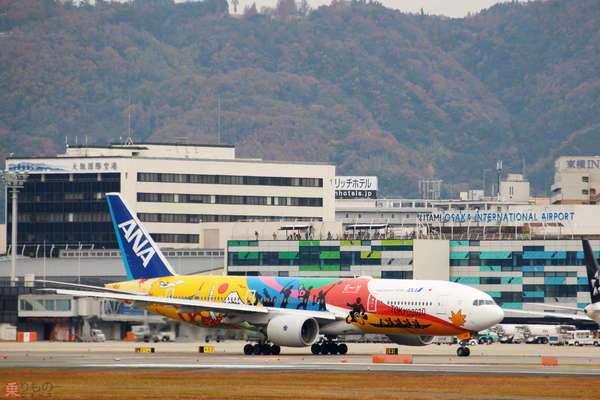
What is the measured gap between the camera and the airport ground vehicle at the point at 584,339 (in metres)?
141

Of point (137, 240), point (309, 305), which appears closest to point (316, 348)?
point (309, 305)

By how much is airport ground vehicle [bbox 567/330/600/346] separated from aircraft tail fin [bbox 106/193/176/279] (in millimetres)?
53092

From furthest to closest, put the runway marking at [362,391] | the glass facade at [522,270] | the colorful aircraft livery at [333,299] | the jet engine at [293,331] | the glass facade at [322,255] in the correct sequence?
the glass facade at [322,255]
the glass facade at [522,270]
the jet engine at [293,331]
the colorful aircraft livery at [333,299]
the runway marking at [362,391]

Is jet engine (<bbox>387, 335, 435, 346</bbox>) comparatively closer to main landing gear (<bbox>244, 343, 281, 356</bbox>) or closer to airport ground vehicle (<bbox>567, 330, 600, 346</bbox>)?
main landing gear (<bbox>244, 343, 281, 356</bbox>)

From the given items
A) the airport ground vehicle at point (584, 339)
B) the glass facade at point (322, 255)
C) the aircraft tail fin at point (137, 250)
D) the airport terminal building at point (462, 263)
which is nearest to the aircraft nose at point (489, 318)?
the aircraft tail fin at point (137, 250)

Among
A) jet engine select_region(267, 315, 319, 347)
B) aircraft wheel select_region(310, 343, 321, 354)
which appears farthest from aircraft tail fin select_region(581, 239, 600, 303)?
jet engine select_region(267, 315, 319, 347)

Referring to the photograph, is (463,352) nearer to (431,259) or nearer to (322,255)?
(431,259)

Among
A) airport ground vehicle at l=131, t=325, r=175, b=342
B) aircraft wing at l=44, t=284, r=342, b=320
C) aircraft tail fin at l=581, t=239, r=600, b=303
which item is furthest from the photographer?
airport ground vehicle at l=131, t=325, r=175, b=342

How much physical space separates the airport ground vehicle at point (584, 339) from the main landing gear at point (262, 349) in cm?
5171

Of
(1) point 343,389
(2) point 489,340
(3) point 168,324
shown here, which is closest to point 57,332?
(3) point 168,324

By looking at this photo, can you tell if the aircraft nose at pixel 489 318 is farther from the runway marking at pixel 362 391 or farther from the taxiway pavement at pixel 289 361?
the runway marking at pixel 362 391

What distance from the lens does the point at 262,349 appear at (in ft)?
321

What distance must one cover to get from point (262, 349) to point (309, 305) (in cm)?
472

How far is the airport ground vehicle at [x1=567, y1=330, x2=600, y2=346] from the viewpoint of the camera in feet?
462
